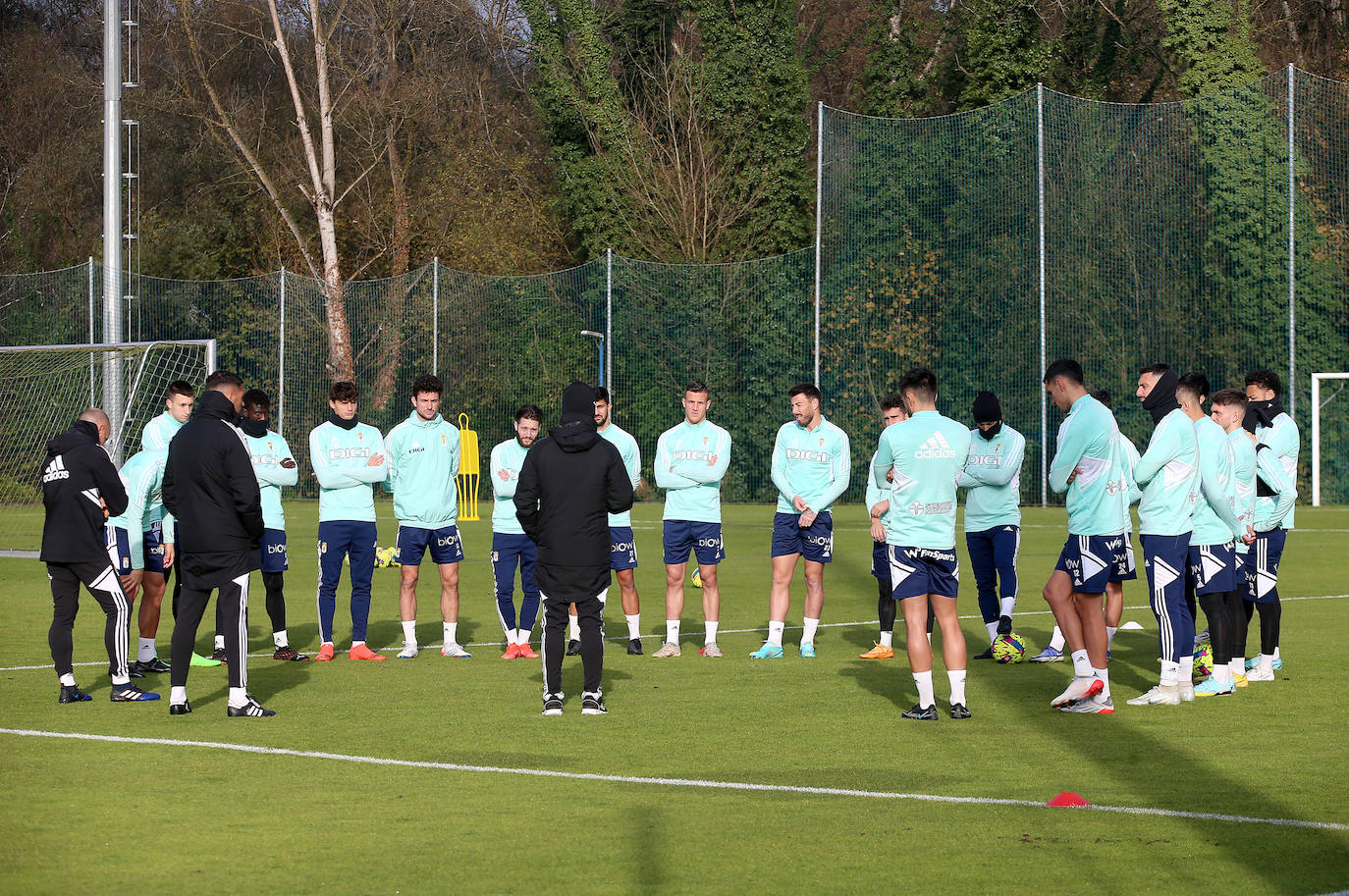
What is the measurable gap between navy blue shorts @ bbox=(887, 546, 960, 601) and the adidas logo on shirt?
582 mm

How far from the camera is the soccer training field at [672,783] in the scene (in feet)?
19.4

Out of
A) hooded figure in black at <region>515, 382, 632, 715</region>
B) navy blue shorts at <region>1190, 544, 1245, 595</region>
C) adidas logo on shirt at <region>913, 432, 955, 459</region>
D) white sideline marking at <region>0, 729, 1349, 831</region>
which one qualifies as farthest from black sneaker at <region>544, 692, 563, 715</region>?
navy blue shorts at <region>1190, 544, 1245, 595</region>

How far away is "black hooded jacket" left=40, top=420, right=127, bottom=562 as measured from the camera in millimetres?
9922

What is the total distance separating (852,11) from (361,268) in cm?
1767

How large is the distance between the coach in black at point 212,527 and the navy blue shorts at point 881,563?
5.11m

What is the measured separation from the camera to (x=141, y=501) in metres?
11.0

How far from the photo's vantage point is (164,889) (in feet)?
18.6

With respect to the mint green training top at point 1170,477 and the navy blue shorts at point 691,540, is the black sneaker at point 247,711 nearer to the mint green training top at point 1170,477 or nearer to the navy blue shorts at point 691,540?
the navy blue shorts at point 691,540

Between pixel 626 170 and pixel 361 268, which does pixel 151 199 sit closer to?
pixel 361 268

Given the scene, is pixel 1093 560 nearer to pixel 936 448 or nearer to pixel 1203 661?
pixel 936 448

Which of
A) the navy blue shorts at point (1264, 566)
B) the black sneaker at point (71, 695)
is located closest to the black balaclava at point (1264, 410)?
the navy blue shorts at point (1264, 566)

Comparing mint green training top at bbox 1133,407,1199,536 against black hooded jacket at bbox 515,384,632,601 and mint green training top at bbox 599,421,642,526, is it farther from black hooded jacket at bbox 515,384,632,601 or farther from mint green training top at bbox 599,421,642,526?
mint green training top at bbox 599,421,642,526

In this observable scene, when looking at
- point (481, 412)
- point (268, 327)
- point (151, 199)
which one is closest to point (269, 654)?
point (481, 412)

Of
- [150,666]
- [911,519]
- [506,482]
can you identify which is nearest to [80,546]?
[150,666]
